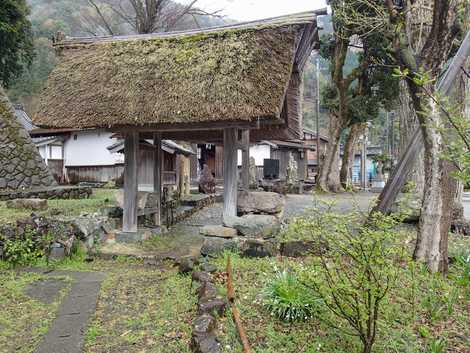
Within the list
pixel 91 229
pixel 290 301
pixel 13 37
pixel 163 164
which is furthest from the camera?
pixel 13 37

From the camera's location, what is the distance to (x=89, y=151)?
20.9m

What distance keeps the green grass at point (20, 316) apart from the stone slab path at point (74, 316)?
100 millimetres

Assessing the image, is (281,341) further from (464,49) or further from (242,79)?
(464,49)

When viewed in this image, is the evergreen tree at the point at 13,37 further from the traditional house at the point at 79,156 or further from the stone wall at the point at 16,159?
A: the stone wall at the point at 16,159

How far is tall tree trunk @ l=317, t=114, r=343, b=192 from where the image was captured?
18953 millimetres

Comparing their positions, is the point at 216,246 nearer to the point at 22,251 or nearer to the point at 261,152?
the point at 22,251

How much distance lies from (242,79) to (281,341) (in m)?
4.40

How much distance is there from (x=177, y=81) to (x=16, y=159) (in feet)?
29.1

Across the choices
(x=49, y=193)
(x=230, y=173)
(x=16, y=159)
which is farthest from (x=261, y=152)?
(x=230, y=173)

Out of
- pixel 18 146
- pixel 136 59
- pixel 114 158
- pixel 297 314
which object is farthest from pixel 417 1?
pixel 114 158

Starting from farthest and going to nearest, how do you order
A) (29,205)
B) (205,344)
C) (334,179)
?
(334,179) → (29,205) → (205,344)

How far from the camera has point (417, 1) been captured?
6531 mm

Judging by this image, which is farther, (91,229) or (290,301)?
(91,229)

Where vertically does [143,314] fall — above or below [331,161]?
below
